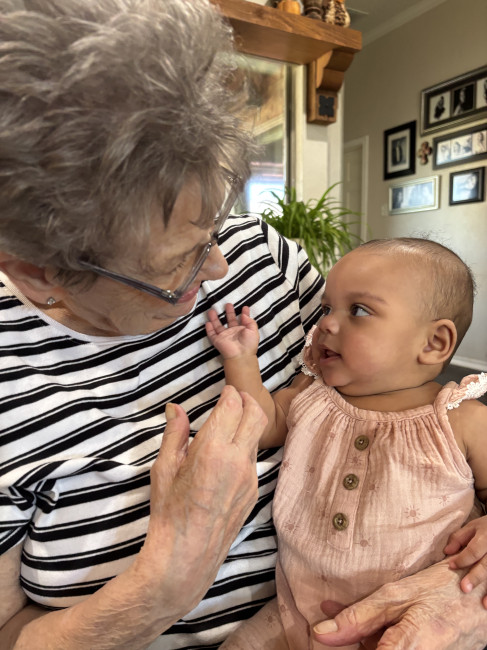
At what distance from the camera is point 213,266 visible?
0.90 meters

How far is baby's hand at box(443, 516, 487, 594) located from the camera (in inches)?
31.1

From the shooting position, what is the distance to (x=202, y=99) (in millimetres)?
679

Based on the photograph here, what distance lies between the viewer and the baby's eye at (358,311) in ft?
3.28

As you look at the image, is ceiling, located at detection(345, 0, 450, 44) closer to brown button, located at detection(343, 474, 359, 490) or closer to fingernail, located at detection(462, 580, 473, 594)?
brown button, located at detection(343, 474, 359, 490)

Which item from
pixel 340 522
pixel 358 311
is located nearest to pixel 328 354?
pixel 358 311

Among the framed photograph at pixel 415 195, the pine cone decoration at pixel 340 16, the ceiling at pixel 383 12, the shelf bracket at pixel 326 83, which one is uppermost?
the ceiling at pixel 383 12

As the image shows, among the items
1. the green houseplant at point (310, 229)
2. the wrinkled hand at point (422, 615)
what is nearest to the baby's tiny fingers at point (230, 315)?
the wrinkled hand at point (422, 615)

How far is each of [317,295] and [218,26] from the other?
2.21ft

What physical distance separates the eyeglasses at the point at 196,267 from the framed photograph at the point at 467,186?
5.03m

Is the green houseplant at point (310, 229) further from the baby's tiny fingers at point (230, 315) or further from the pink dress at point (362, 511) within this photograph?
the pink dress at point (362, 511)

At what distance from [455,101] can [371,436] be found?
5.35m

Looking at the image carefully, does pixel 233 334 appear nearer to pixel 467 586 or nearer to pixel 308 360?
pixel 308 360

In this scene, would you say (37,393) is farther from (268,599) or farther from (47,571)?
(268,599)

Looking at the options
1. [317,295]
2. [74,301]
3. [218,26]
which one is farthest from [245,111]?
[317,295]
